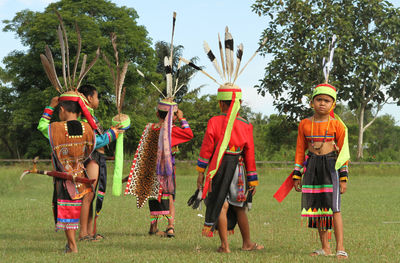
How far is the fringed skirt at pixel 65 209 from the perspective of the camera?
6.13 m

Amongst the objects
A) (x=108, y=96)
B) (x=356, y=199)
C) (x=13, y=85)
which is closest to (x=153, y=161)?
(x=356, y=199)

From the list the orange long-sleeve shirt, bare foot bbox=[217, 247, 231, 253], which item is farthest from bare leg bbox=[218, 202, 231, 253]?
the orange long-sleeve shirt

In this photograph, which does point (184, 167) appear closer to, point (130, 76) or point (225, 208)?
point (130, 76)

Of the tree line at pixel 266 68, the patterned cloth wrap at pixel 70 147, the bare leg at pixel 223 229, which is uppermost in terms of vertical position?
the tree line at pixel 266 68

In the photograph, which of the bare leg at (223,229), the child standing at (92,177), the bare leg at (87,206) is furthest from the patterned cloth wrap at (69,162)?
the bare leg at (223,229)

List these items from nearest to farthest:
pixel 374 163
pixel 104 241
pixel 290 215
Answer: pixel 104 241, pixel 290 215, pixel 374 163

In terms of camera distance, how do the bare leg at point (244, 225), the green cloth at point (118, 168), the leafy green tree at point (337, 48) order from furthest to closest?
the leafy green tree at point (337, 48), the green cloth at point (118, 168), the bare leg at point (244, 225)

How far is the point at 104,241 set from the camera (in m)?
7.26

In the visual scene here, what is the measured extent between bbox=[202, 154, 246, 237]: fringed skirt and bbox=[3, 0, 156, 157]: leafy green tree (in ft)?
94.6

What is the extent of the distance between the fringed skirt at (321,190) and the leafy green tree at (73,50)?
1152 inches

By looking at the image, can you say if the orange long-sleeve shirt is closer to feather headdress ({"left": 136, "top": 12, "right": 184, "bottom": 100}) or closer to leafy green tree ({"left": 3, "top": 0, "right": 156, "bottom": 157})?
feather headdress ({"left": 136, "top": 12, "right": 184, "bottom": 100})

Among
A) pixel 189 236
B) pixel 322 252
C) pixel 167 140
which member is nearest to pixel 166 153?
pixel 167 140

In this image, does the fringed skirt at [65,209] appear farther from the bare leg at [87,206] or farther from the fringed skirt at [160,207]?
the fringed skirt at [160,207]

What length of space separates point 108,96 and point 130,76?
233cm
